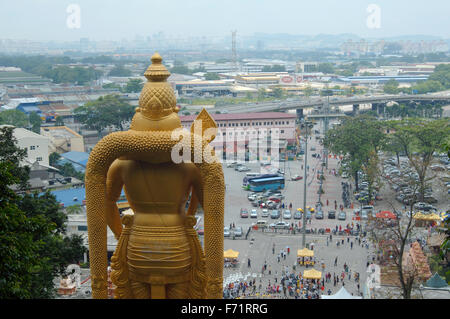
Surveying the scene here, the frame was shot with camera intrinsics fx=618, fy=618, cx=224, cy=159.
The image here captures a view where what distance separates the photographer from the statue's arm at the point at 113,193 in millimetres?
7223

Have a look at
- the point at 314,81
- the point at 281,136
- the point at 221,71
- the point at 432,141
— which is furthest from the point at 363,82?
the point at 432,141

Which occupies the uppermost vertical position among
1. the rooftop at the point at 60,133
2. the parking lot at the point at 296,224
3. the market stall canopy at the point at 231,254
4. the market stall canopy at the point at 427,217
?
the rooftop at the point at 60,133

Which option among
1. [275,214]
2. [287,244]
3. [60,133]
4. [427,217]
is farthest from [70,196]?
[60,133]

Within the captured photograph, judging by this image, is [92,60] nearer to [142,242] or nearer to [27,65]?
[27,65]

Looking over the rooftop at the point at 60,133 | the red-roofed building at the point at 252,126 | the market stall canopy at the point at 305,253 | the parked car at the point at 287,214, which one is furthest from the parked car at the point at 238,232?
the rooftop at the point at 60,133

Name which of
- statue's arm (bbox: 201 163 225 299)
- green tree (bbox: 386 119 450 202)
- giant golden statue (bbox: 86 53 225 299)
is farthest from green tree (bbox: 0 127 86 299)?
green tree (bbox: 386 119 450 202)

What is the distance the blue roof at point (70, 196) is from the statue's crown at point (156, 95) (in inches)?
613

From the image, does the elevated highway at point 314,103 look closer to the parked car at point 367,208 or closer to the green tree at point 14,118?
the green tree at point 14,118

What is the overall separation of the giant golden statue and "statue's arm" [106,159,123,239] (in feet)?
0.05

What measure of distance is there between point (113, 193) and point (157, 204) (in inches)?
24.9

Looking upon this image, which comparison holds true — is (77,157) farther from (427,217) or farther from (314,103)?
(314,103)

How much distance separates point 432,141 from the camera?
26719 mm

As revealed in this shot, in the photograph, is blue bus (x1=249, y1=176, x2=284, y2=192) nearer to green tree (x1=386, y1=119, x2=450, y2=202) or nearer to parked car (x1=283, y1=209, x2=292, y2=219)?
parked car (x1=283, y1=209, x2=292, y2=219)

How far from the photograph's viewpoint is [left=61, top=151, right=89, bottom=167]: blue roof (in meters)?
30.3
